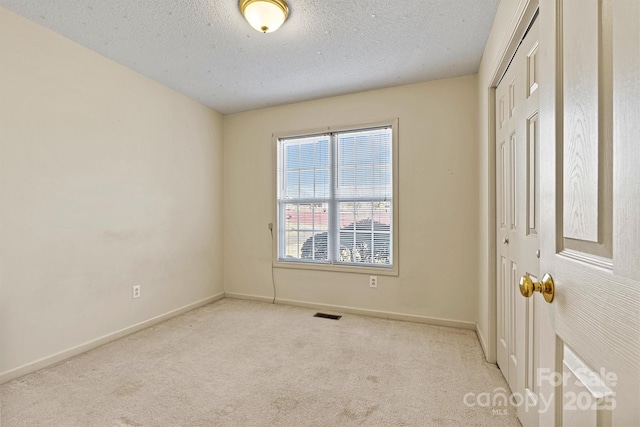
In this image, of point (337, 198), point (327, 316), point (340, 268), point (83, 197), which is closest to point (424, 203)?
point (337, 198)

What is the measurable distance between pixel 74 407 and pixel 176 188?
2200 mm

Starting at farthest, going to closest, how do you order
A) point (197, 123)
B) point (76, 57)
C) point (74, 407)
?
point (197, 123) → point (76, 57) → point (74, 407)

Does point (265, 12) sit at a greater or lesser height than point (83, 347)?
greater

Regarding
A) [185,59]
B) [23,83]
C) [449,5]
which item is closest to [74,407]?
[23,83]

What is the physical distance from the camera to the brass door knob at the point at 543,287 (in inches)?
29.1

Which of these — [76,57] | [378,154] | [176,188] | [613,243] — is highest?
[76,57]

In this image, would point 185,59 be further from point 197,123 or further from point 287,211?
point 287,211

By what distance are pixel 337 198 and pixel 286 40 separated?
1755mm

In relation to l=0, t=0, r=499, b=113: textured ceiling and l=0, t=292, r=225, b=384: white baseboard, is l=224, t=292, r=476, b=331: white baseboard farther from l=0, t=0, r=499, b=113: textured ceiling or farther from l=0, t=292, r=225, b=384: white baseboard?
l=0, t=0, r=499, b=113: textured ceiling

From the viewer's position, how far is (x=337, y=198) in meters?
3.62

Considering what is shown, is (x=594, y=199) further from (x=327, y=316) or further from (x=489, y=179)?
(x=327, y=316)

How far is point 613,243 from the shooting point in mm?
519

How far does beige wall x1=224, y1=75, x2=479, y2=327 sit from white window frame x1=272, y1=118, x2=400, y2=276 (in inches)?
2.2

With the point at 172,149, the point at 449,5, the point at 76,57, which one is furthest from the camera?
the point at 172,149
